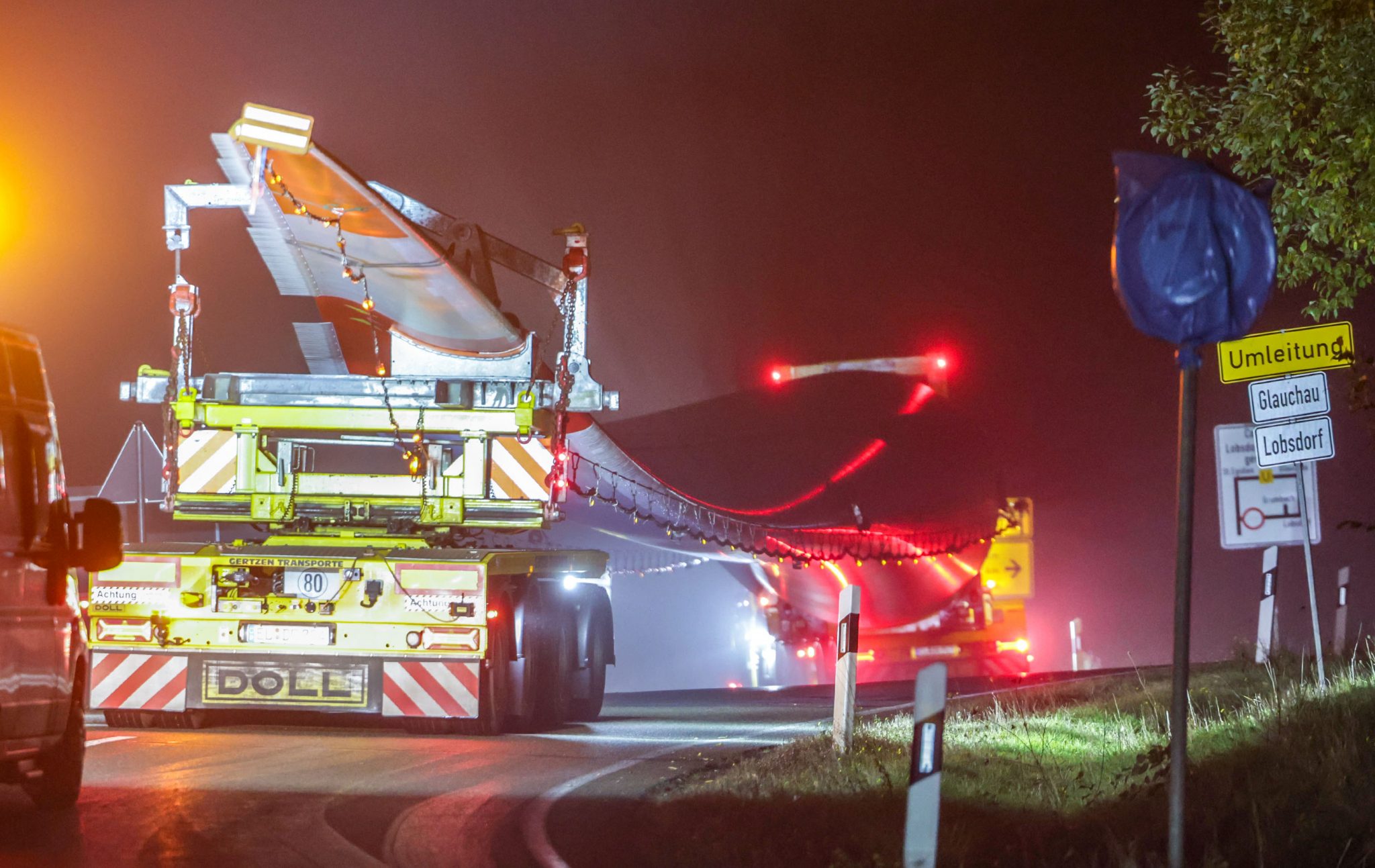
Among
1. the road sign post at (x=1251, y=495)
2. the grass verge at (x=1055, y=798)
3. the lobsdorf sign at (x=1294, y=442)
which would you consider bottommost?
the grass verge at (x=1055, y=798)

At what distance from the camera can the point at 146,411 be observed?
83.7 feet

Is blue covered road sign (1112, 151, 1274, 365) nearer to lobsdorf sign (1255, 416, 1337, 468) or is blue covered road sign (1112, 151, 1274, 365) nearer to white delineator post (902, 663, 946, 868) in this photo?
white delineator post (902, 663, 946, 868)

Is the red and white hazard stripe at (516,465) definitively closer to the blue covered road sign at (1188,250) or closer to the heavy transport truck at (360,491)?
the heavy transport truck at (360,491)

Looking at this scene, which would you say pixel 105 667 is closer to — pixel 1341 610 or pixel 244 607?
pixel 244 607

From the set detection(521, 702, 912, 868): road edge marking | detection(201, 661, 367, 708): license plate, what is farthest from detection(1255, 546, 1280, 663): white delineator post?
detection(201, 661, 367, 708): license plate

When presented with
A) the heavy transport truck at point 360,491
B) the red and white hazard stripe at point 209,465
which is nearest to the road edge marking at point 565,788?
the heavy transport truck at point 360,491

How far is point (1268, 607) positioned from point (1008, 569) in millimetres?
13193

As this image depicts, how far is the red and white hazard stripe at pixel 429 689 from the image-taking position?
11.4 metres

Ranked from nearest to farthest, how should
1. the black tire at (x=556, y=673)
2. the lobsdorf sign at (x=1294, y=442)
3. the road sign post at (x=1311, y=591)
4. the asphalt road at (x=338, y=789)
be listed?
the asphalt road at (x=338, y=789), the road sign post at (x=1311, y=591), the lobsdorf sign at (x=1294, y=442), the black tire at (x=556, y=673)

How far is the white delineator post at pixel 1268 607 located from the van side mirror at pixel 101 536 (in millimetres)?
11629

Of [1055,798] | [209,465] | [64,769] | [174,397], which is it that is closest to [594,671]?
[209,465]

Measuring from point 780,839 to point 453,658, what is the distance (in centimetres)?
539

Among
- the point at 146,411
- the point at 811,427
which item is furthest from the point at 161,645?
the point at 811,427

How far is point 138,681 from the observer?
38.3 feet
